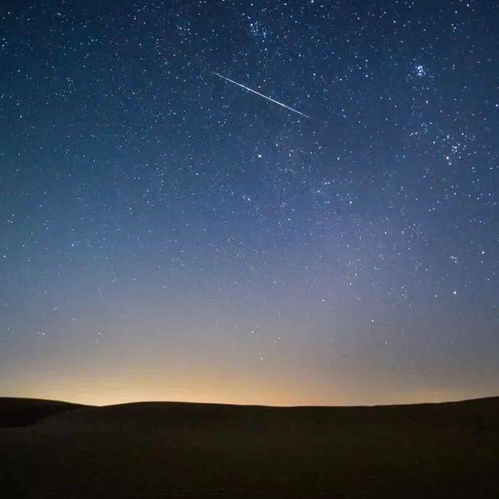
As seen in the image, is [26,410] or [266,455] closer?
[266,455]

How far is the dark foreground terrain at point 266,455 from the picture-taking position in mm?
7477

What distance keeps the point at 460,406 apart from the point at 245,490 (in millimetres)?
12309

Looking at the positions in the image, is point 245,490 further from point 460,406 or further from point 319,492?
point 460,406

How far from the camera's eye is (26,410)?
22984 mm

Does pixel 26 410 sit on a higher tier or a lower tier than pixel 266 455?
higher

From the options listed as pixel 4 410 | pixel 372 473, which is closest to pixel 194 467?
pixel 372 473

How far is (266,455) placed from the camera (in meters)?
10.2

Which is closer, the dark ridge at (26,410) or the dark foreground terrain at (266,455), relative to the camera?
the dark foreground terrain at (266,455)

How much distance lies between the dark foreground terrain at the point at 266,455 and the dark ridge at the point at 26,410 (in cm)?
455

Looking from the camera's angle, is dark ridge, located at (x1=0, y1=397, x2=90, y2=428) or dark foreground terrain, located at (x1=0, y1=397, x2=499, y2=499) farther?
dark ridge, located at (x1=0, y1=397, x2=90, y2=428)

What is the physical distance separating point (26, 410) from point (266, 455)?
17.2 m

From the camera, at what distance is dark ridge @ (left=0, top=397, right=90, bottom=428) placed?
20656 millimetres

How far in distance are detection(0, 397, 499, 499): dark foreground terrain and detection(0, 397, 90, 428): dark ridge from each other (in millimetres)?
4550

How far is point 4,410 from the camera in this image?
2248 cm
